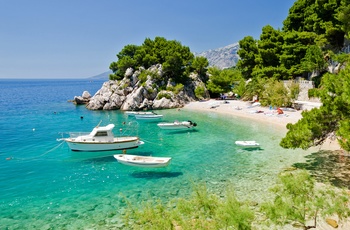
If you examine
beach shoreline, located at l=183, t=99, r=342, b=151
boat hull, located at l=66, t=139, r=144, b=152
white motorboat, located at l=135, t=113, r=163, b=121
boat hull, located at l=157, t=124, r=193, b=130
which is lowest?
boat hull, located at l=66, t=139, r=144, b=152

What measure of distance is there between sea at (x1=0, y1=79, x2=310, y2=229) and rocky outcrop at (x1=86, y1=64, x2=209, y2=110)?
2595cm

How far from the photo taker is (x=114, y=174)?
861 inches

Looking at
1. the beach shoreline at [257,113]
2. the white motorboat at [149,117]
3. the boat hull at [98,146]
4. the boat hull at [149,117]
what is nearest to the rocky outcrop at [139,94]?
the beach shoreline at [257,113]

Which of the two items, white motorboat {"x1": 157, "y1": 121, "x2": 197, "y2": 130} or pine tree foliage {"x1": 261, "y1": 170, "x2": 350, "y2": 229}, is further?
white motorboat {"x1": 157, "y1": 121, "x2": 197, "y2": 130}

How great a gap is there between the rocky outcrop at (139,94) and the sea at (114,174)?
26.0 metres

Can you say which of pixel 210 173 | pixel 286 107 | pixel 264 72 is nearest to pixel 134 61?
pixel 264 72

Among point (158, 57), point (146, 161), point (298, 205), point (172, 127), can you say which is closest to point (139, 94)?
point (158, 57)

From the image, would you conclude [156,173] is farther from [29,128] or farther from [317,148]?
[29,128]

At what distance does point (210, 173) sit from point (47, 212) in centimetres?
1298

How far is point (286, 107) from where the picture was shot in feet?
162

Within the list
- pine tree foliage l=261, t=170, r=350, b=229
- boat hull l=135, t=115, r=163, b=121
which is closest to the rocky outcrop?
boat hull l=135, t=115, r=163, b=121

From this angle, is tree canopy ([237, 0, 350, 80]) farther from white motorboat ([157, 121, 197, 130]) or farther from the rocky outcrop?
white motorboat ([157, 121, 197, 130])

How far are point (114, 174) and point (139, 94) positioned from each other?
43.1 metres

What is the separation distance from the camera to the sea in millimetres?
15569
